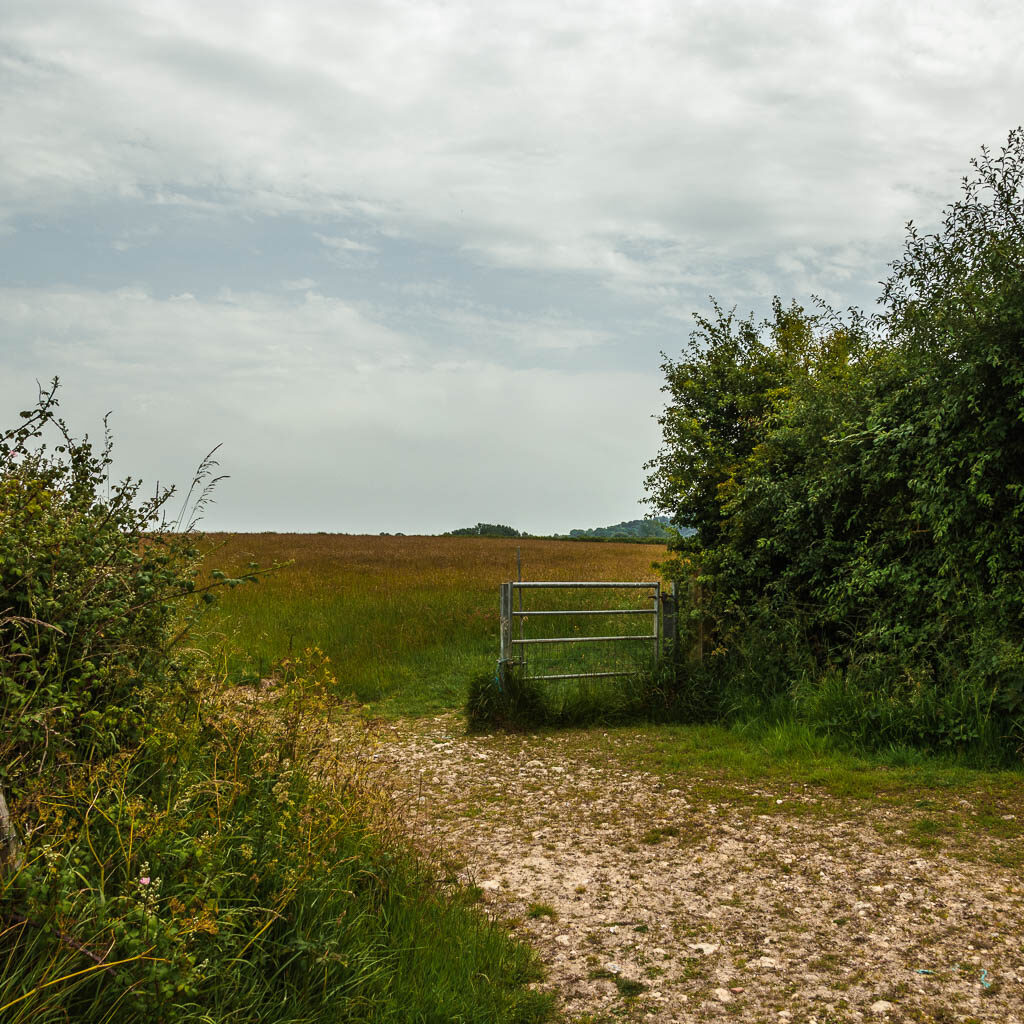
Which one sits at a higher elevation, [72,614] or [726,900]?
[72,614]

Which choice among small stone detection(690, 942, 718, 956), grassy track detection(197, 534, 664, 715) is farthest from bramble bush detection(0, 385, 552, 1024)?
grassy track detection(197, 534, 664, 715)

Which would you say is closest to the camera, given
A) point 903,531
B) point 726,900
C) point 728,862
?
point 726,900

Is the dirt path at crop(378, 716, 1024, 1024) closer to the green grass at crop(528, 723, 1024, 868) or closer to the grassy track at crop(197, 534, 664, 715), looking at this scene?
the green grass at crop(528, 723, 1024, 868)

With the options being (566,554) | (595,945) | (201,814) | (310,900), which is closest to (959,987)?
(595,945)

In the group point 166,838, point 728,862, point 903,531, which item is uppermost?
point 903,531

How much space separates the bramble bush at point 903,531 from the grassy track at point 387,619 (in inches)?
117

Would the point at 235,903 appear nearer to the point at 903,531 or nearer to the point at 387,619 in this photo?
the point at 903,531

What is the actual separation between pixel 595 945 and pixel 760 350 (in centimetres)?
1067

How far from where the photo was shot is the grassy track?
11656 mm

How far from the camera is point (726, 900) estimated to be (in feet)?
16.0

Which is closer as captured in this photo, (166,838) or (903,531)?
(166,838)

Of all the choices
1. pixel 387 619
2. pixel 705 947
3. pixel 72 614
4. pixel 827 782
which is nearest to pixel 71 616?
pixel 72 614

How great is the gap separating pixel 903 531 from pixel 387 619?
933 centimetres

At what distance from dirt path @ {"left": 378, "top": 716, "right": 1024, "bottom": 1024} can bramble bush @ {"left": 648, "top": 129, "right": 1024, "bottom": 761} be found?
5.48ft
